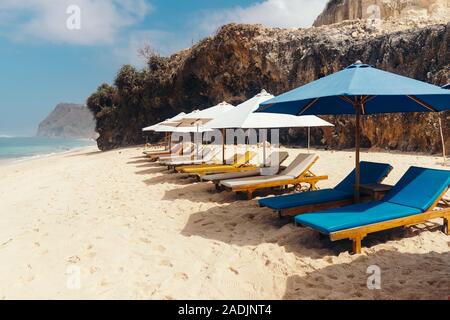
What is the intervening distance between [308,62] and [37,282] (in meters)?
20.8

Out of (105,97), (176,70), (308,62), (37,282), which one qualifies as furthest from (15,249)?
(105,97)

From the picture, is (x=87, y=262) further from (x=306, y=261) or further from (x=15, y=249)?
(x=306, y=261)

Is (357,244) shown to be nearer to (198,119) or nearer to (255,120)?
(255,120)

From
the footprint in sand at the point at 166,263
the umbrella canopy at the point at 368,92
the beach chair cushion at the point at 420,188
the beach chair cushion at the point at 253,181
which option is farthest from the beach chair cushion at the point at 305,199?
the footprint in sand at the point at 166,263

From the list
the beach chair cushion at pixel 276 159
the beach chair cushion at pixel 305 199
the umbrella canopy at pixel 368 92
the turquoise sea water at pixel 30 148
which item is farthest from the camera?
the turquoise sea water at pixel 30 148

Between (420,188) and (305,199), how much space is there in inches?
67.7

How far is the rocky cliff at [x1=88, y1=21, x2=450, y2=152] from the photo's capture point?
16.2 meters

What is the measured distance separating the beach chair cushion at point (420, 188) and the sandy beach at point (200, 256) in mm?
460

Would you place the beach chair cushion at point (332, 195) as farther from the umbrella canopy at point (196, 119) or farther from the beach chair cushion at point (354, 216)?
the umbrella canopy at point (196, 119)

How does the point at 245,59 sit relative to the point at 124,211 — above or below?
above

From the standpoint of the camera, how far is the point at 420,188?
496 cm

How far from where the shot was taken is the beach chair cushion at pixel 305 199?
550 cm
